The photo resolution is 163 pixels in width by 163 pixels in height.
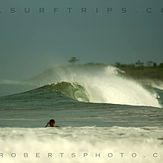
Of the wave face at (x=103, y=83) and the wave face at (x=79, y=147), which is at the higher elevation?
the wave face at (x=103, y=83)

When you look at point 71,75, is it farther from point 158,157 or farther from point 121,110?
point 158,157

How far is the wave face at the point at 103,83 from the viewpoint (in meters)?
12.0

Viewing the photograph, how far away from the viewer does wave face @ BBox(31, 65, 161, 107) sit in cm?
1195

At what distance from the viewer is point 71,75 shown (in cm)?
1271

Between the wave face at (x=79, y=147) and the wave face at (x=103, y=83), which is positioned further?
the wave face at (x=103, y=83)

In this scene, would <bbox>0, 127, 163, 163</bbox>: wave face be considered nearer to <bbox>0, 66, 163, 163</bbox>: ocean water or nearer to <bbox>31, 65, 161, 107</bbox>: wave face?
<bbox>0, 66, 163, 163</bbox>: ocean water

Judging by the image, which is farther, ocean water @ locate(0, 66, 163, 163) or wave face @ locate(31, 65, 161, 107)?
wave face @ locate(31, 65, 161, 107)

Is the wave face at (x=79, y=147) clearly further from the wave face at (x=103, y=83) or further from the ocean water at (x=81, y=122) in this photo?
the wave face at (x=103, y=83)

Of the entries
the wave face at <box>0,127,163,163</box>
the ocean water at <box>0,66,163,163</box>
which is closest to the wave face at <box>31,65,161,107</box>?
the ocean water at <box>0,66,163,163</box>

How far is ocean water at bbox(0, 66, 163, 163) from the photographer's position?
12.0 ft

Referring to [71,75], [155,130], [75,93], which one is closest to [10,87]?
[75,93]

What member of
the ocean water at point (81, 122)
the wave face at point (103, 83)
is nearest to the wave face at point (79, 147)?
the ocean water at point (81, 122)

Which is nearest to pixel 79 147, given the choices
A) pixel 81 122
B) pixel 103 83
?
pixel 81 122

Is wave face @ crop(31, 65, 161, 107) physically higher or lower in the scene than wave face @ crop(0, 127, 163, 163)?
higher
